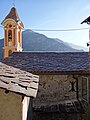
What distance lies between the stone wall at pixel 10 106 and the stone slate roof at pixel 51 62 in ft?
25.5

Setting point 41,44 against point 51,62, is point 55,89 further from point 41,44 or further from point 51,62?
point 41,44

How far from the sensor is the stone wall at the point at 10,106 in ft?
19.2

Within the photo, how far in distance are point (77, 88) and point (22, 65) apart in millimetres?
3606

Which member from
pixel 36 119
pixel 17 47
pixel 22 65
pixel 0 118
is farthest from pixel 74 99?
pixel 17 47

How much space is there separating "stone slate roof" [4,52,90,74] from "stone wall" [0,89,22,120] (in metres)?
7.77

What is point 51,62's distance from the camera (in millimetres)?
15117

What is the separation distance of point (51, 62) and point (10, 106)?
934 cm

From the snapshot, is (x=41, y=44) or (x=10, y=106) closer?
(x=10, y=106)

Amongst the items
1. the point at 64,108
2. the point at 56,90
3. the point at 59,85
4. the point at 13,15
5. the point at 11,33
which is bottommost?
the point at 64,108

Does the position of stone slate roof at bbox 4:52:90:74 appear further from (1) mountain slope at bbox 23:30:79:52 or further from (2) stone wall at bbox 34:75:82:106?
(1) mountain slope at bbox 23:30:79:52

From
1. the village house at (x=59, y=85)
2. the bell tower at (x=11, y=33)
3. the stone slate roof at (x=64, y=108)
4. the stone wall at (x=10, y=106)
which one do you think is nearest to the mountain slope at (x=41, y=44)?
the bell tower at (x=11, y=33)

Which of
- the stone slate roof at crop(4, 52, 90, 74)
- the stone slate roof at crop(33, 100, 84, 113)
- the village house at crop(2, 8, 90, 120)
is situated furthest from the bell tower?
the stone slate roof at crop(33, 100, 84, 113)

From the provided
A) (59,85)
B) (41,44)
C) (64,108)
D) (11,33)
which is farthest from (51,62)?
(41,44)

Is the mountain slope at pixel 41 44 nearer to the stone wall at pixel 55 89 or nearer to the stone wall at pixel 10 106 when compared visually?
the stone wall at pixel 55 89
